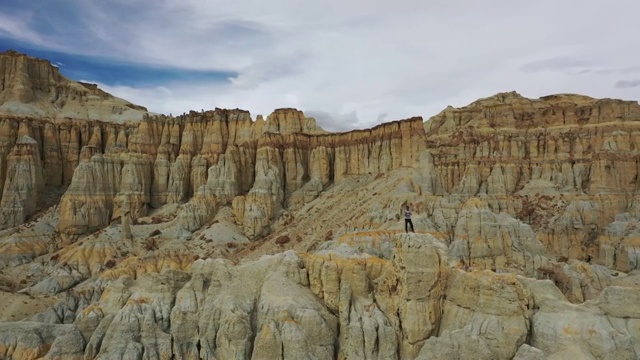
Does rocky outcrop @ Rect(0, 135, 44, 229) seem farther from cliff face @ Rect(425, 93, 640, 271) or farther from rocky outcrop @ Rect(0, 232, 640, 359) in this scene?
cliff face @ Rect(425, 93, 640, 271)

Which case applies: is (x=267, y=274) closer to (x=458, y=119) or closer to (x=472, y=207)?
(x=472, y=207)

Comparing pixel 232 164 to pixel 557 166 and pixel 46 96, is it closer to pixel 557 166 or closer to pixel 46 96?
pixel 46 96

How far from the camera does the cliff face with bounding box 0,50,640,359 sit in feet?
98.4

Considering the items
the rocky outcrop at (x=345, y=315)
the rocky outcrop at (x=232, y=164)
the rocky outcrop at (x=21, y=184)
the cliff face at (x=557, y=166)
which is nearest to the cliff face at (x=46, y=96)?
the rocky outcrop at (x=21, y=184)

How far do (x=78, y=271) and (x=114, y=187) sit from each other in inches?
781

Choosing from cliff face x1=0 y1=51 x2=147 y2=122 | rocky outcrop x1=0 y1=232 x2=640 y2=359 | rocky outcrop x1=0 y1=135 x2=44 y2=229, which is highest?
cliff face x1=0 y1=51 x2=147 y2=122

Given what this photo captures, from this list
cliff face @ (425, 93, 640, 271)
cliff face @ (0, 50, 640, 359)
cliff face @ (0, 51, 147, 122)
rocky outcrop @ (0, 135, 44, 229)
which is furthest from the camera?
cliff face @ (0, 51, 147, 122)

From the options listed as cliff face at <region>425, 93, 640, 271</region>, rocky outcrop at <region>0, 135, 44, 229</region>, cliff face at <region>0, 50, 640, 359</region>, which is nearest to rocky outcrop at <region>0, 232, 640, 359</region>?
cliff face at <region>0, 50, 640, 359</region>

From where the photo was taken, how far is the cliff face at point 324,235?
98.4 ft

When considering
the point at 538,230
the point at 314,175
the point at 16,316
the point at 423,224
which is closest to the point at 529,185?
the point at 538,230

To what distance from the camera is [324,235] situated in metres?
57.1

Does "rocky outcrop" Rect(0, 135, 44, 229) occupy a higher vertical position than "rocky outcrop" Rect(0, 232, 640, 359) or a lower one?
higher

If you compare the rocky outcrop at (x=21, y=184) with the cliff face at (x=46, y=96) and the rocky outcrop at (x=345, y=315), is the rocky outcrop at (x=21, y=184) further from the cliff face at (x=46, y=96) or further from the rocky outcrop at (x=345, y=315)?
the rocky outcrop at (x=345, y=315)

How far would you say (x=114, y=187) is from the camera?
246 feet
